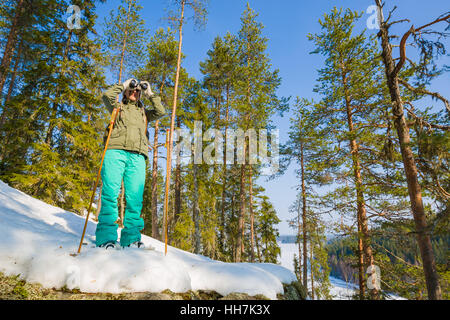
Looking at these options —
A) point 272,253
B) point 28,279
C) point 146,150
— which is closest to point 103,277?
point 28,279

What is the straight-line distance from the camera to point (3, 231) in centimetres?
229

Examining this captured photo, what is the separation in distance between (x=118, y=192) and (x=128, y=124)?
116 cm

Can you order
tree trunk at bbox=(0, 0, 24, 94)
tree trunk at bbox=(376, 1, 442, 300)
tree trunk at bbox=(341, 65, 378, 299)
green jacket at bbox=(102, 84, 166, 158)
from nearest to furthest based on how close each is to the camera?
green jacket at bbox=(102, 84, 166, 158) → tree trunk at bbox=(376, 1, 442, 300) → tree trunk at bbox=(341, 65, 378, 299) → tree trunk at bbox=(0, 0, 24, 94)

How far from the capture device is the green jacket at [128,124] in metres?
3.25

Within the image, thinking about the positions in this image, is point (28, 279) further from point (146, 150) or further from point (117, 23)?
point (117, 23)

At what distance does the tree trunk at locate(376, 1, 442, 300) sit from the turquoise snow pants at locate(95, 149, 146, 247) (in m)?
4.87

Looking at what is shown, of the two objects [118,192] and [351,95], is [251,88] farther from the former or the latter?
[118,192]

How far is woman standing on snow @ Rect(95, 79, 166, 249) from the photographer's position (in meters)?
3.00

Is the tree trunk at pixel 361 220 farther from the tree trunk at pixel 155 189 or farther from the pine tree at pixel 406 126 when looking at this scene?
the tree trunk at pixel 155 189

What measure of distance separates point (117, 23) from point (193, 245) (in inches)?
576

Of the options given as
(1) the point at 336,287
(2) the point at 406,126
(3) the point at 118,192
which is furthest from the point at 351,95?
(1) the point at 336,287

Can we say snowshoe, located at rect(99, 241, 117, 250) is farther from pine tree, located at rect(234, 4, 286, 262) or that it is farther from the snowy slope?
pine tree, located at rect(234, 4, 286, 262)

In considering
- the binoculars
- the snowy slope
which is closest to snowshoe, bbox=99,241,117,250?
the snowy slope

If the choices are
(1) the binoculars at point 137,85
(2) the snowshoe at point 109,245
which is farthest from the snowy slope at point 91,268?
(1) the binoculars at point 137,85
